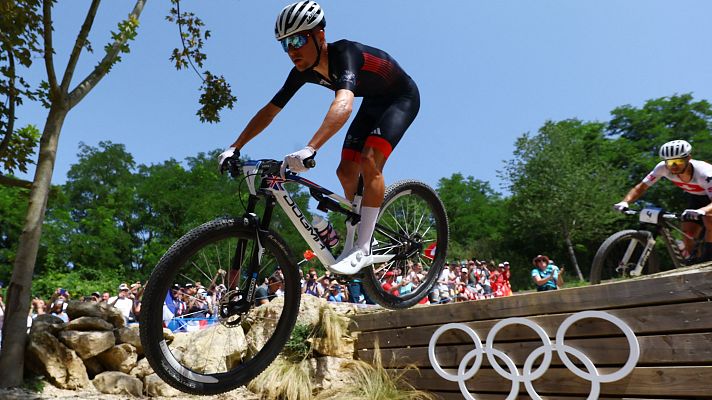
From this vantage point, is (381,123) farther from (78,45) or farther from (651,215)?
(78,45)

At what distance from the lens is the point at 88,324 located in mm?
9719

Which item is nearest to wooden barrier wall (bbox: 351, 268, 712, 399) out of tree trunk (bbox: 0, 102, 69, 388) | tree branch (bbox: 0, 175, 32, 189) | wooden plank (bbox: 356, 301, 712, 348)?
wooden plank (bbox: 356, 301, 712, 348)

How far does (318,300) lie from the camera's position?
406 inches

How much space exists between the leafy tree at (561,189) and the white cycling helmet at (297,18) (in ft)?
122

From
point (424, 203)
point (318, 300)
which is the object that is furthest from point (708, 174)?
point (318, 300)

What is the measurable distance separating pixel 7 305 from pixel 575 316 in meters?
8.39

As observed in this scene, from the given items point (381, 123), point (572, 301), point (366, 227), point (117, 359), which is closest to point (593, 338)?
point (572, 301)

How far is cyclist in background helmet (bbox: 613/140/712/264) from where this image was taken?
7.05 metres

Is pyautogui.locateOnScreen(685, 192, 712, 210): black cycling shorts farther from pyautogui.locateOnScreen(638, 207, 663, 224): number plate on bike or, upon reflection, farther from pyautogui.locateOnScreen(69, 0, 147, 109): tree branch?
pyautogui.locateOnScreen(69, 0, 147, 109): tree branch

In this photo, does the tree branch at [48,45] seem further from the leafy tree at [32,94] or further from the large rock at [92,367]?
the large rock at [92,367]

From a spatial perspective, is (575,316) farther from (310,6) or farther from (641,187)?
(310,6)

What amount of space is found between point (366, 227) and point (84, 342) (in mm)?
7077

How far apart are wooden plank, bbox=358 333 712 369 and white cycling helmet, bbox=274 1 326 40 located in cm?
481

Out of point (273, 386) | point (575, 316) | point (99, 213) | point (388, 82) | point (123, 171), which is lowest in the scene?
point (273, 386)
